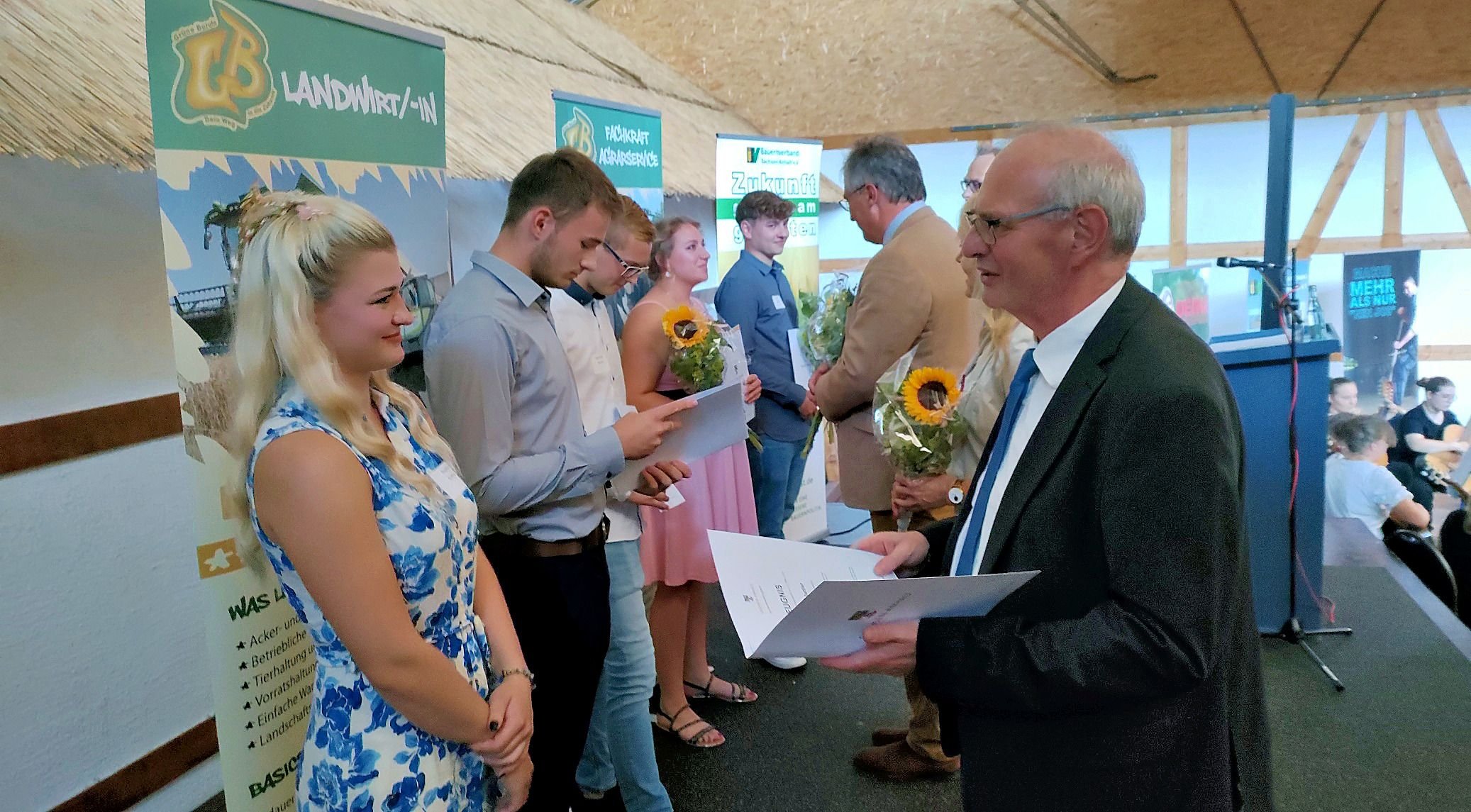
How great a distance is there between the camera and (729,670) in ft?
12.9

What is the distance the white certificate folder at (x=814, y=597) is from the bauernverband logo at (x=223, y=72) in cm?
117

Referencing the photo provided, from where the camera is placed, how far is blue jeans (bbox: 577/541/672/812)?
8.05 ft

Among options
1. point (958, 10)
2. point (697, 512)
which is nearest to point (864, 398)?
point (697, 512)

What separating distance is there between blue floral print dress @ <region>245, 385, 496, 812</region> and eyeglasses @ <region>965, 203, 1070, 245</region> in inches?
35.5

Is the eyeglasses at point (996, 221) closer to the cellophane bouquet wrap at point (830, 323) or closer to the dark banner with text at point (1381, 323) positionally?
the cellophane bouquet wrap at point (830, 323)

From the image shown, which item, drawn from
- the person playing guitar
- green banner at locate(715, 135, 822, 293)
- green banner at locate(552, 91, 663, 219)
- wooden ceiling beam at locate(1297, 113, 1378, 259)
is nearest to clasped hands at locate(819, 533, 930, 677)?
green banner at locate(552, 91, 663, 219)

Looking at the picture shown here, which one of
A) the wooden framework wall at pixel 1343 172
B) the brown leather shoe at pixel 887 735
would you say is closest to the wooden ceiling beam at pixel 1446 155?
the wooden framework wall at pixel 1343 172


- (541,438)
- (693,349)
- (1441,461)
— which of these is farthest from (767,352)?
(1441,461)

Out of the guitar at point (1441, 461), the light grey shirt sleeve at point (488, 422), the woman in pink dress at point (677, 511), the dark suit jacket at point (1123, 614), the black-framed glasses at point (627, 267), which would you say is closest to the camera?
the dark suit jacket at point (1123, 614)

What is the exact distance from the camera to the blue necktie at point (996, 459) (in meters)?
1.41

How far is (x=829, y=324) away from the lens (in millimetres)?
3652

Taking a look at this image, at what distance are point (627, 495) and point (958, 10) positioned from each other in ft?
20.0

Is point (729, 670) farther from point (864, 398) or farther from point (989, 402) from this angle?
point (989, 402)

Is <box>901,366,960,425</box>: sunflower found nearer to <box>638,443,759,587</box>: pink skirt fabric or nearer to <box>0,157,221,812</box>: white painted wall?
<box>638,443,759,587</box>: pink skirt fabric
